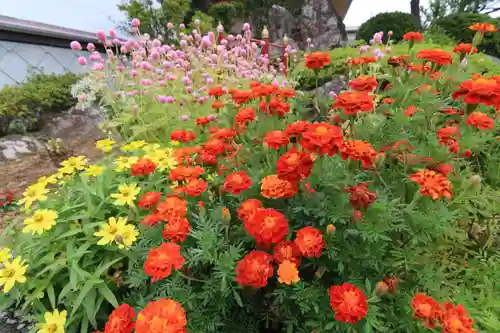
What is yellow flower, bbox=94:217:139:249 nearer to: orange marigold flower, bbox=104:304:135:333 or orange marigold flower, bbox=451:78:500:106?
orange marigold flower, bbox=104:304:135:333

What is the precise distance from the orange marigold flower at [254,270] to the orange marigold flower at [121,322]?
36 cm

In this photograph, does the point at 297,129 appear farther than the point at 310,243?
Yes

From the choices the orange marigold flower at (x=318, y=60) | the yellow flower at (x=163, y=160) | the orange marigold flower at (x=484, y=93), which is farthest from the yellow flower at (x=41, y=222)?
the orange marigold flower at (x=484, y=93)

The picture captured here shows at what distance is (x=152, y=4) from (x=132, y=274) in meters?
12.3

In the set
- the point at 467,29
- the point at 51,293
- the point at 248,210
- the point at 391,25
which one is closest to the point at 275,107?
the point at 248,210

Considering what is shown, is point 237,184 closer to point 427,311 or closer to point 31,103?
point 427,311

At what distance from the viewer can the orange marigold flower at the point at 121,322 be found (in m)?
1.12

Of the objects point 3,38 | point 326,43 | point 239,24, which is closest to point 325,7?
point 326,43

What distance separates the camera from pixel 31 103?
225 inches

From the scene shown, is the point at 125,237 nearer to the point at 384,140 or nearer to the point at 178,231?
the point at 178,231

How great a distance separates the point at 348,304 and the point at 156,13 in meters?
12.3

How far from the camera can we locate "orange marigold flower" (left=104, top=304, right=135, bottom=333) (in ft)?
3.68

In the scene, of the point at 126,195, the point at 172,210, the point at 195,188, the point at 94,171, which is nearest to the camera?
the point at 172,210

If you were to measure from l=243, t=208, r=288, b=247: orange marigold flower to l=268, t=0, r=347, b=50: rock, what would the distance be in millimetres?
11505
